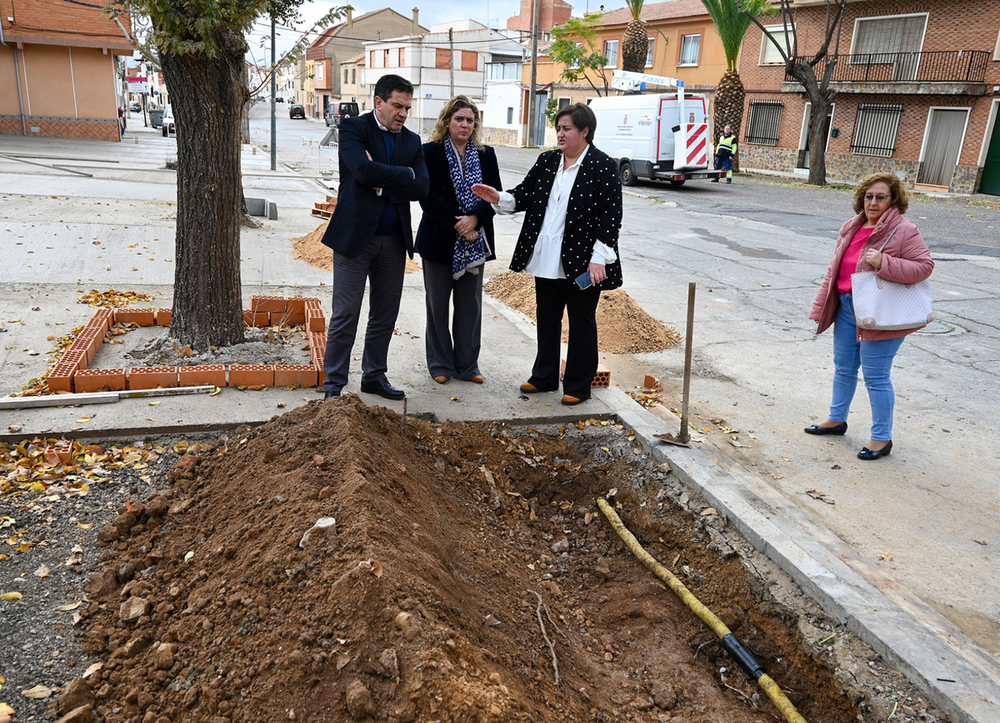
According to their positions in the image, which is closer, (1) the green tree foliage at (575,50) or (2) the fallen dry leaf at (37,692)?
(2) the fallen dry leaf at (37,692)

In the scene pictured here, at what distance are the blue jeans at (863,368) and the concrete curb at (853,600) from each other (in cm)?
109

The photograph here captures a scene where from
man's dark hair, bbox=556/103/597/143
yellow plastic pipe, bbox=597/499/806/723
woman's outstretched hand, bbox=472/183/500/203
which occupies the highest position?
man's dark hair, bbox=556/103/597/143

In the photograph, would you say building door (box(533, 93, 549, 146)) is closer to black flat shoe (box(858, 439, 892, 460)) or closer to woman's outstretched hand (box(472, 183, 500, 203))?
woman's outstretched hand (box(472, 183, 500, 203))

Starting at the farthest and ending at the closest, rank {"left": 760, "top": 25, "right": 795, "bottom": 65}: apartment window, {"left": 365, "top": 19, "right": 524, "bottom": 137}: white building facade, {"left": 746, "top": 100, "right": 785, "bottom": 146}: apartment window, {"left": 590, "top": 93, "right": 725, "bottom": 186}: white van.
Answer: {"left": 365, "top": 19, "right": 524, "bottom": 137}: white building facade
{"left": 746, "top": 100, "right": 785, "bottom": 146}: apartment window
{"left": 760, "top": 25, "right": 795, "bottom": 65}: apartment window
{"left": 590, "top": 93, "right": 725, "bottom": 186}: white van

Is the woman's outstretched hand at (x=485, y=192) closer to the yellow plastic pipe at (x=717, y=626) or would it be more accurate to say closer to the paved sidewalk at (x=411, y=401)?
the paved sidewalk at (x=411, y=401)

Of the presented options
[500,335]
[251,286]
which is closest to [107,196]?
[251,286]

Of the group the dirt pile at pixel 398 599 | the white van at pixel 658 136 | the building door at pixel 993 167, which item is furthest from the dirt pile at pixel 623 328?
the building door at pixel 993 167

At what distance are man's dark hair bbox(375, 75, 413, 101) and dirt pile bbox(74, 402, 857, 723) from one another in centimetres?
189

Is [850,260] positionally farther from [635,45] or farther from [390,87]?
[635,45]

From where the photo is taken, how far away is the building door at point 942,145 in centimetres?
2589

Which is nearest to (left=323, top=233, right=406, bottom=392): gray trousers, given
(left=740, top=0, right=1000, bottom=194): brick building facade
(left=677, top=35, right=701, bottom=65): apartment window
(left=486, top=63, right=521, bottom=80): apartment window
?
(left=740, top=0, right=1000, bottom=194): brick building facade

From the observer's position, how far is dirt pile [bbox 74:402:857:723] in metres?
2.24

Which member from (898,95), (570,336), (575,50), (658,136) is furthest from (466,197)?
(575,50)

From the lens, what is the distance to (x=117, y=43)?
26.5 m
